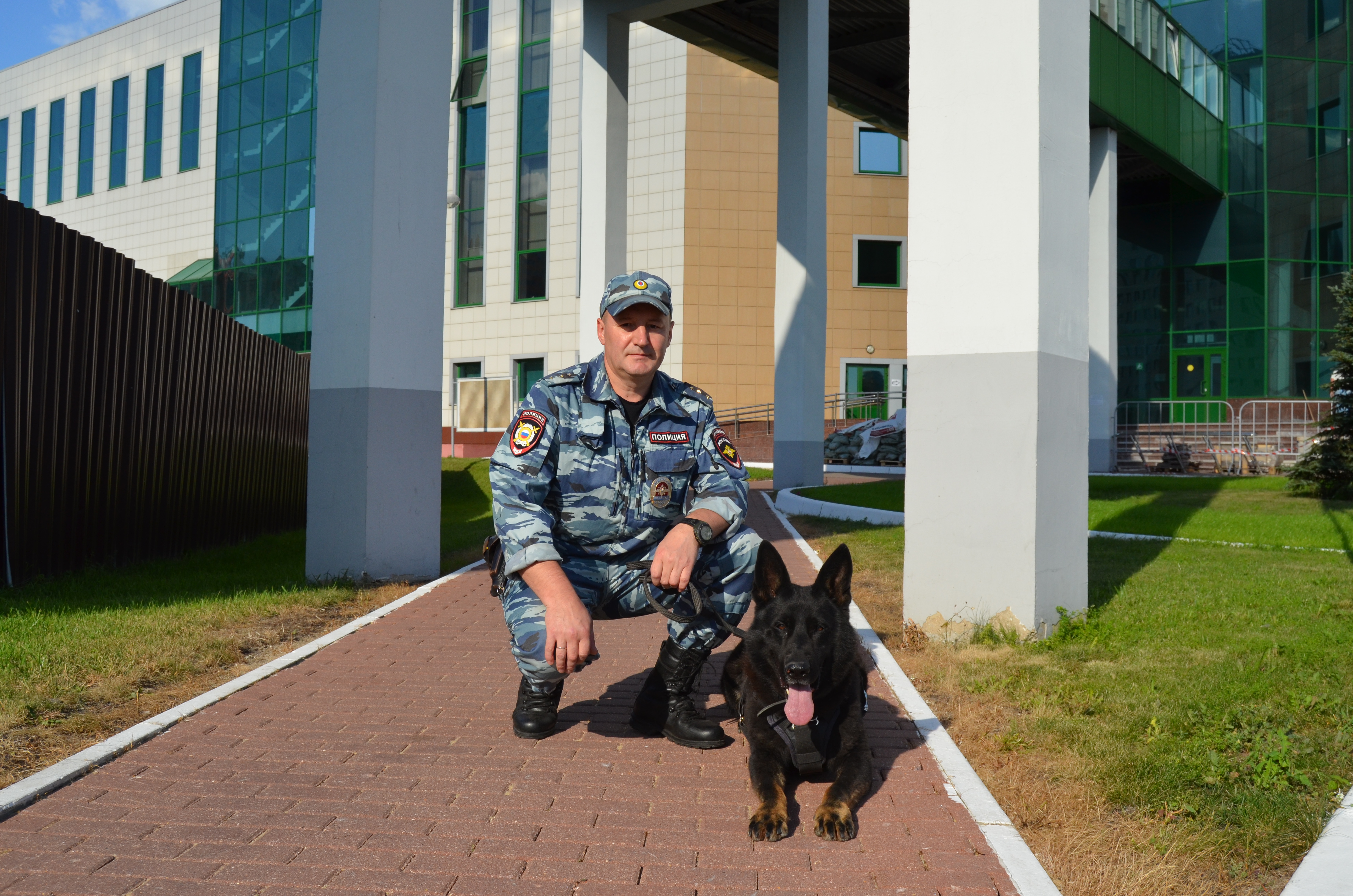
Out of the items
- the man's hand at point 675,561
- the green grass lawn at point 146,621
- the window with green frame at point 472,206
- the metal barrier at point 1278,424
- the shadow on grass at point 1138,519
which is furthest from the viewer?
the window with green frame at point 472,206

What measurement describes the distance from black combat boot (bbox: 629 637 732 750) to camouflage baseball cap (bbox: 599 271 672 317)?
1400 millimetres

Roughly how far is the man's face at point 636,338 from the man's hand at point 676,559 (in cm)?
68

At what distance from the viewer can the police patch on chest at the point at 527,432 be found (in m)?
3.91

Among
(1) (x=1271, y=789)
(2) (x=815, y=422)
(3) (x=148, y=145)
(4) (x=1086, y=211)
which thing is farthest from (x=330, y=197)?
(3) (x=148, y=145)

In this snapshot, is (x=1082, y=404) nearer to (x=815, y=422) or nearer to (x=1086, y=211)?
(x=1086, y=211)

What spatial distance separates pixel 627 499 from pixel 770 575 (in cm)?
91

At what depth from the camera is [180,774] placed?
360 cm

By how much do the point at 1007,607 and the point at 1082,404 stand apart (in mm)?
1450

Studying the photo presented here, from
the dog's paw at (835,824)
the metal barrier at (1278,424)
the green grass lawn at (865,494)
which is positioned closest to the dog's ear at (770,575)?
the dog's paw at (835,824)

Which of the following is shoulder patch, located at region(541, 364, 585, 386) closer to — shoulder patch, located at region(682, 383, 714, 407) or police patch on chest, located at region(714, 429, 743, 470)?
shoulder patch, located at region(682, 383, 714, 407)

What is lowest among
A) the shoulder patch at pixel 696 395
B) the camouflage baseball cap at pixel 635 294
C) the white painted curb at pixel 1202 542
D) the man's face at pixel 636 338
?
the white painted curb at pixel 1202 542

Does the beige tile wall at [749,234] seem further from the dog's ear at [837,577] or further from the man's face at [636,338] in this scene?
the dog's ear at [837,577]

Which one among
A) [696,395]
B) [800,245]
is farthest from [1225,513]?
[696,395]

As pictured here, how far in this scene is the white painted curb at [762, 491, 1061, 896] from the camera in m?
2.81
